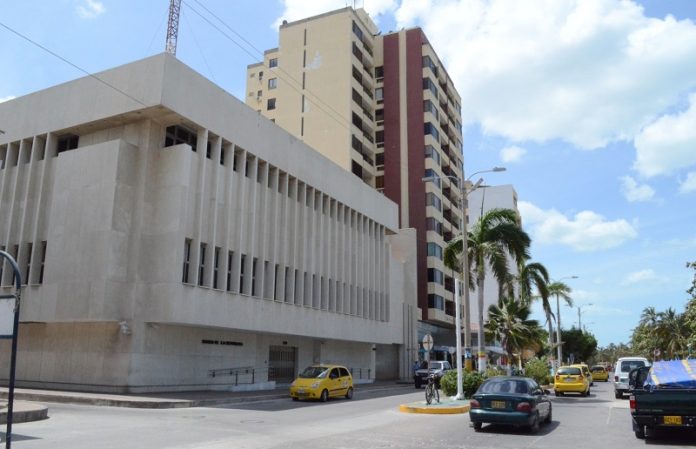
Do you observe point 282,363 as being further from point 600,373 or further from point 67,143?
point 600,373

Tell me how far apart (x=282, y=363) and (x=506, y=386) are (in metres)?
21.7

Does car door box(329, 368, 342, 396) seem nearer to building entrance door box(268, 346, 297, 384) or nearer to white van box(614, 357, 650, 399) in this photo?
building entrance door box(268, 346, 297, 384)

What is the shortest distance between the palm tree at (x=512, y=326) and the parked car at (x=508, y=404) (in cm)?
2162

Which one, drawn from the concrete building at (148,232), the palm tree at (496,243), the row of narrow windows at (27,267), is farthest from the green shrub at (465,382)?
the row of narrow windows at (27,267)

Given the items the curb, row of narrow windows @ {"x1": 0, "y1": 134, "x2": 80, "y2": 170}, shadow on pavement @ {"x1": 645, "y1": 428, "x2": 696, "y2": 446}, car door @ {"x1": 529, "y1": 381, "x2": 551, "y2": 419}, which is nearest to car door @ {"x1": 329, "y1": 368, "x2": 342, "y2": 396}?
the curb

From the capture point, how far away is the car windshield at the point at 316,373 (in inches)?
1002

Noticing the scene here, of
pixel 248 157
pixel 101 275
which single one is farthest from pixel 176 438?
pixel 248 157

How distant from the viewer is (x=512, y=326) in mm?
36469

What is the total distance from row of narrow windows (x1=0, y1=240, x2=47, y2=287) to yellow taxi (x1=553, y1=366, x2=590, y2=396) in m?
26.0

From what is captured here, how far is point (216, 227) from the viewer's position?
27.1m

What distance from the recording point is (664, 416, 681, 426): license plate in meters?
12.3

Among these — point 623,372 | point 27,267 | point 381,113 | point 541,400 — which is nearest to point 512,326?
point 623,372

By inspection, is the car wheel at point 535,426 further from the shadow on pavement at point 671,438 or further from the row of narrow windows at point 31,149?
the row of narrow windows at point 31,149

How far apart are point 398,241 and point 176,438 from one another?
42.5 meters
